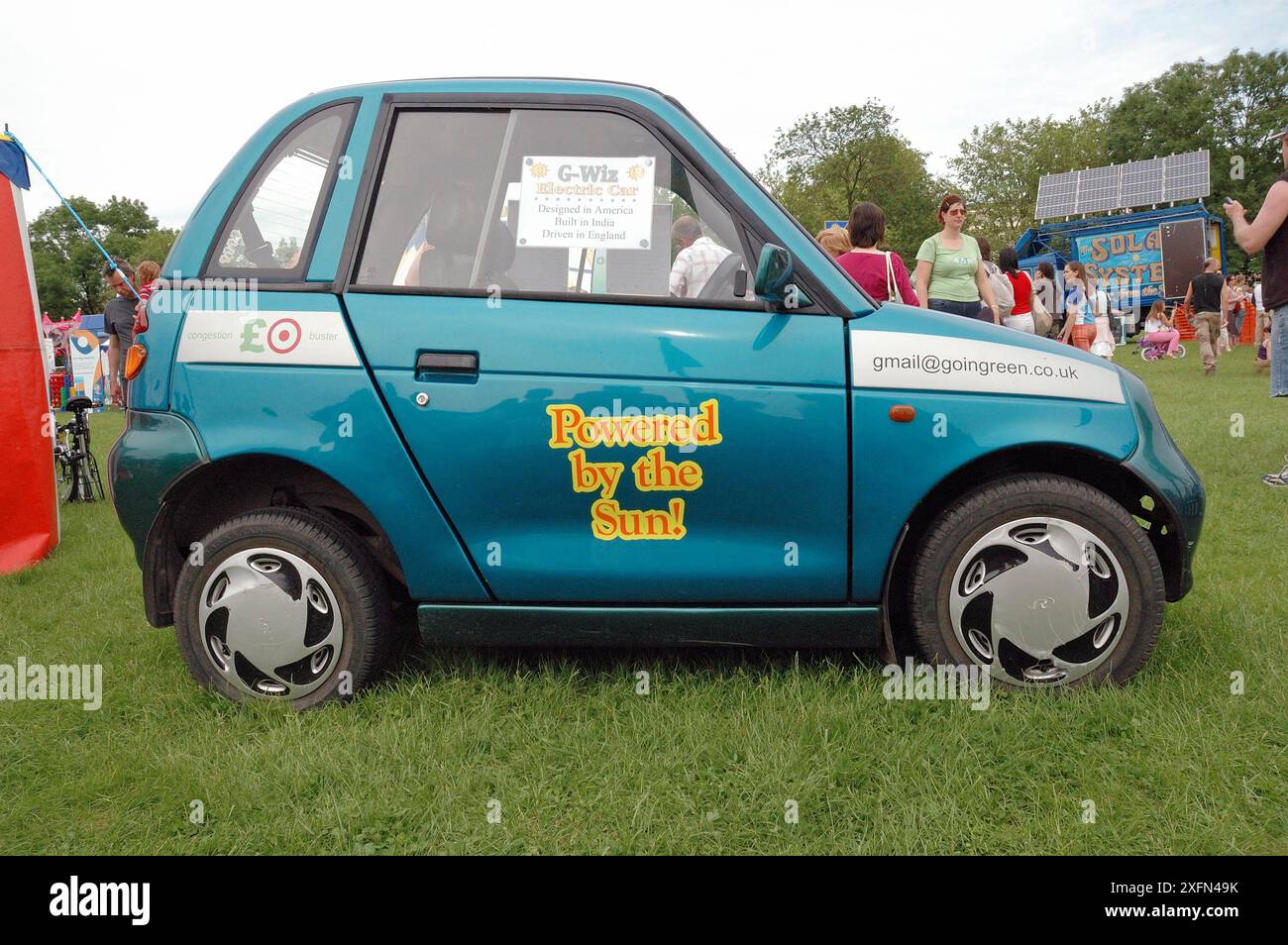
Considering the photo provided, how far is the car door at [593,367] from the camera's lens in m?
2.85

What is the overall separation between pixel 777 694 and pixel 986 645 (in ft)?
2.25

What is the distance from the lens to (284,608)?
3049 mm

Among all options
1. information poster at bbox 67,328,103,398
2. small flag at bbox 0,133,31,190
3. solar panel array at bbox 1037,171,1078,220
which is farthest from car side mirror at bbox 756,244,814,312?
solar panel array at bbox 1037,171,1078,220

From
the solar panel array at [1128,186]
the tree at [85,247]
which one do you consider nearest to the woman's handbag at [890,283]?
the solar panel array at [1128,186]

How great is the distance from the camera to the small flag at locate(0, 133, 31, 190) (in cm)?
532

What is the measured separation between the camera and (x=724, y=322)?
288 cm

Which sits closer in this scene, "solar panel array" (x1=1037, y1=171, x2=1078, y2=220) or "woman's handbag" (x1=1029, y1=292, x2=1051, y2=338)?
"woman's handbag" (x1=1029, y1=292, x2=1051, y2=338)

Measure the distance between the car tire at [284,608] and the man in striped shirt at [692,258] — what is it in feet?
4.51

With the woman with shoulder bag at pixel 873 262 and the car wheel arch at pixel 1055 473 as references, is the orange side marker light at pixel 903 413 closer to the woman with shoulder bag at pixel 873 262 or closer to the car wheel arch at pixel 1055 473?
the car wheel arch at pixel 1055 473

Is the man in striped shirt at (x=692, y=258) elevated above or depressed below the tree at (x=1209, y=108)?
below

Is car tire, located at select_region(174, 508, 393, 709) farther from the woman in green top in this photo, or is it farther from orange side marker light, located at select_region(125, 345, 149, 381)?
the woman in green top

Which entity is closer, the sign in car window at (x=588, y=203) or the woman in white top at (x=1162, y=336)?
the sign in car window at (x=588, y=203)

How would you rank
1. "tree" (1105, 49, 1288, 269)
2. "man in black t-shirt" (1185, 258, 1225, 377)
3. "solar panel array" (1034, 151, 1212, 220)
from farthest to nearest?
"tree" (1105, 49, 1288, 269), "solar panel array" (1034, 151, 1212, 220), "man in black t-shirt" (1185, 258, 1225, 377)
